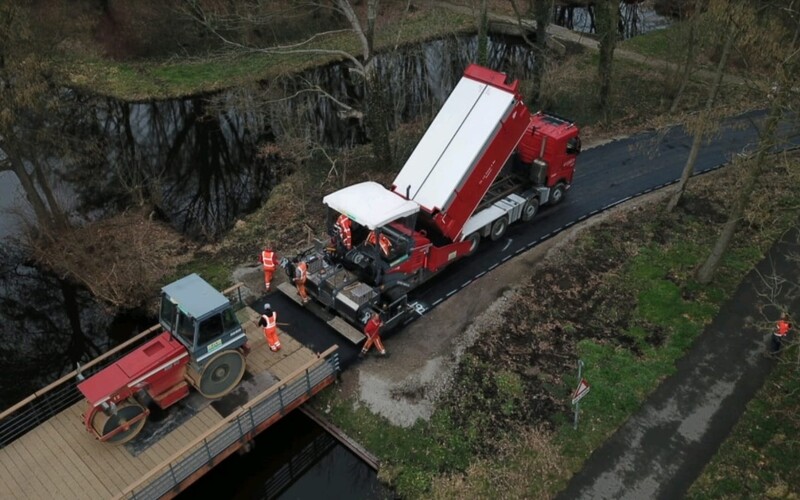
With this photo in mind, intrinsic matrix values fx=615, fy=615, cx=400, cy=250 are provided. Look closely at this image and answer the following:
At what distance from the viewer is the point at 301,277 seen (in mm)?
15547

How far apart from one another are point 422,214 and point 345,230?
2.20 metres

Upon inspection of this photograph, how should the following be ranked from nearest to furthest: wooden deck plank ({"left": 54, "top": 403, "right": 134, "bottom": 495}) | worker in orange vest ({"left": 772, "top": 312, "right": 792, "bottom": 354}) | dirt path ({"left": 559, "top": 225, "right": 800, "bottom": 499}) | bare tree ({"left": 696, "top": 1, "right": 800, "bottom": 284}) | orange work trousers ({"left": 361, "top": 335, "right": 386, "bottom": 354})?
wooden deck plank ({"left": 54, "top": 403, "right": 134, "bottom": 495}), dirt path ({"left": 559, "top": 225, "right": 800, "bottom": 499}), bare tree ({"left": 696, "top": 1, "right": 800, "bottom": 284}), worker in orange vest ({"left": 772, "top": 312, "right": 792, "bottom": 354}), orange work trousers ({"left": 361, "top": 335, "right": 386, "bottom": 354})

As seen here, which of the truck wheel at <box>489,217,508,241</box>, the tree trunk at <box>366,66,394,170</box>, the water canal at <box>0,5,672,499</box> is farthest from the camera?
the tree trunk at <box>366,66,394,170</box>

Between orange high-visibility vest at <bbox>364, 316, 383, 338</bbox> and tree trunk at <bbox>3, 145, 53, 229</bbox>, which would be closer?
orange high-visibility vest at <bbox>364, 316, 383, 338</bbox>

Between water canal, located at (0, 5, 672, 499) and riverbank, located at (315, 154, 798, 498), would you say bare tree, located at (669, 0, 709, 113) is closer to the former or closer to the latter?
water canal, located at (0, 5, 672, 499)

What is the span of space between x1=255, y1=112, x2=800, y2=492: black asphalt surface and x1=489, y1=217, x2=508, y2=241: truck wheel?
254mm

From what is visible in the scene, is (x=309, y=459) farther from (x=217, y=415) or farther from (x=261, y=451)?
(x=217, y=415)

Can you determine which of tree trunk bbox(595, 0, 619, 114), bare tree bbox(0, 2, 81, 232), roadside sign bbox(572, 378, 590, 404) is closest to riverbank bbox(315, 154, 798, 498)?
roadside sign bbox(572, 378, 590, 404)

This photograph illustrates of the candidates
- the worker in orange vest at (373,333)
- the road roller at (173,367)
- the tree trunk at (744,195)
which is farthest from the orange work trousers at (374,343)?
the tree trunk at (744,195)

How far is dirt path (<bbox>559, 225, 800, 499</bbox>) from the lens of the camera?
12172mm

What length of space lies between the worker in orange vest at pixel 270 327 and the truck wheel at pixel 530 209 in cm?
904

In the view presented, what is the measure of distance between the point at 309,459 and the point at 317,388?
1.52 m

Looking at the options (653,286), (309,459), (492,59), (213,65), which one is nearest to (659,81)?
(492,59)

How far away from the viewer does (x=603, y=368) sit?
14.6 meters
